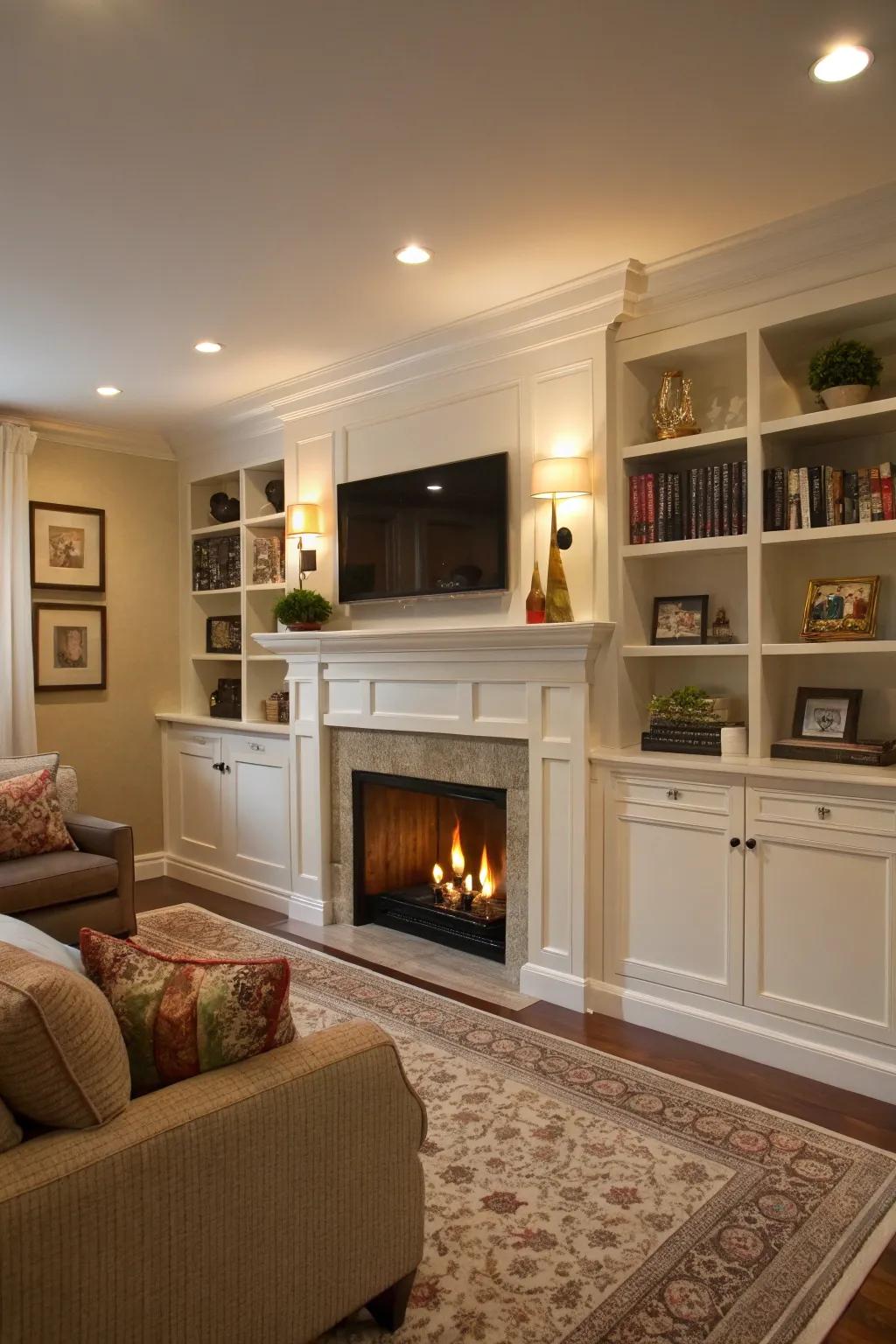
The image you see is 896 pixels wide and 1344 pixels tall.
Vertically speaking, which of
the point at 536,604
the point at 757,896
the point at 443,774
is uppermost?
the point at 536,604

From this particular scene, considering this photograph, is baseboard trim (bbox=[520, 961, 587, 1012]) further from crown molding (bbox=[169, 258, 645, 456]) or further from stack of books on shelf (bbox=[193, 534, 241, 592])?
stack of books on shelf (bbox=[193, 534, 241, 592])

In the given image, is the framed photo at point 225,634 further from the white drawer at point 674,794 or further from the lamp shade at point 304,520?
the white drawer at point 674,794

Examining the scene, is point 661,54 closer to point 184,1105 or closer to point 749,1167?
point 184,1105

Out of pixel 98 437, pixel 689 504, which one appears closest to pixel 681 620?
pixel 689 504

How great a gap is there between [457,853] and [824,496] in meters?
2.31

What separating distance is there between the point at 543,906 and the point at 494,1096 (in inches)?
35.2

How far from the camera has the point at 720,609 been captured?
11.5 ft

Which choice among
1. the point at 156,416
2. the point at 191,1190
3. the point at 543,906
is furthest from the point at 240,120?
the point at 156,416

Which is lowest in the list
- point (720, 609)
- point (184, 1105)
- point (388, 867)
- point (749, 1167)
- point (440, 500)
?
point (749, 1167)

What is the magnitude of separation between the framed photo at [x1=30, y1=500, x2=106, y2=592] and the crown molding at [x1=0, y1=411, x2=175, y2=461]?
1.23 feet

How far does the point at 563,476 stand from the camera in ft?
11.0

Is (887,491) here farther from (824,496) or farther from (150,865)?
(150,865)

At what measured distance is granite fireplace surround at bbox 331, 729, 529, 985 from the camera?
147 inches

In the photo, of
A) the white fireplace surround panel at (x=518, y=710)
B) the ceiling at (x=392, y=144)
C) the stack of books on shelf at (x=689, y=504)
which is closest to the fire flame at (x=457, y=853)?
the white fireplace surround panel at (x=518, y=710)
